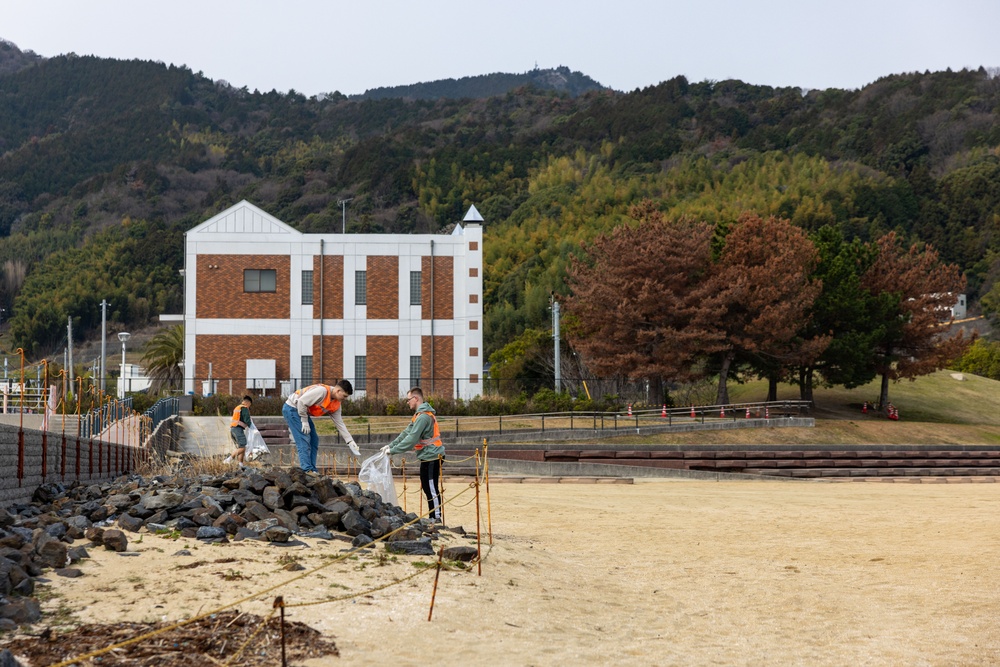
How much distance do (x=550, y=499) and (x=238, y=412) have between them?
5.94m

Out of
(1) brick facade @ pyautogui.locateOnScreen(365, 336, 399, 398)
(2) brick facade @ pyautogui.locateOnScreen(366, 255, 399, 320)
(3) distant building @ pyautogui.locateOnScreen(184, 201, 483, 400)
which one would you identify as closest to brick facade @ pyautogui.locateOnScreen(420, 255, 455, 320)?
(3) distant building @ pyautogui.locateOnScreen(184, 201, 483, 400)

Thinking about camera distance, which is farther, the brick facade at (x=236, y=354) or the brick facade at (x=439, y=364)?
the brick facade at (x=439, y=364)

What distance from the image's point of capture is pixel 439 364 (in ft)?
172

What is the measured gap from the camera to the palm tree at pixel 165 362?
187ft

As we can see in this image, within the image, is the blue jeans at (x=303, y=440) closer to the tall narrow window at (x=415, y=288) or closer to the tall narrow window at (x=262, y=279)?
the tall narrow window at (x=415, y=288)

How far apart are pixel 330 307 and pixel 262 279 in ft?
11.0

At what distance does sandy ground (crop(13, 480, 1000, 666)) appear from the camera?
823cm

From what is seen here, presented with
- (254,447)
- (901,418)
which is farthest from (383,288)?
(254,447)

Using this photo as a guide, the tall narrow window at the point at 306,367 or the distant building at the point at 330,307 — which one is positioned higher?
the distant building at the point at 330,307

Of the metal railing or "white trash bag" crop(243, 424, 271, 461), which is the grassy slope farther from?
"white trash bag" crop(243, 424, 271, 461)

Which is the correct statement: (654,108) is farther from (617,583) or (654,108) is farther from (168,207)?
(617,583)

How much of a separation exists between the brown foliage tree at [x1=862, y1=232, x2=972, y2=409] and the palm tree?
33485 millimetres

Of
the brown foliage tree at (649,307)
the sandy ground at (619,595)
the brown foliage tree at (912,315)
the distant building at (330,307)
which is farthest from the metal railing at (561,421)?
the sandy ground at (619,595)

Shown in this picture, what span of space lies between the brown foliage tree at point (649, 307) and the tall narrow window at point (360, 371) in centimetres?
1077
